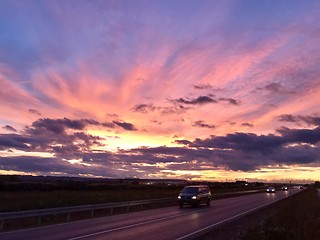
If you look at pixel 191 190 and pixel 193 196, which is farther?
pixel 191 190

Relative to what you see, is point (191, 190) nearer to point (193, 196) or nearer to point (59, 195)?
point (193, 196)

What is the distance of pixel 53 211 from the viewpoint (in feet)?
73.0

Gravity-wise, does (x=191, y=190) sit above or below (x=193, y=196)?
above

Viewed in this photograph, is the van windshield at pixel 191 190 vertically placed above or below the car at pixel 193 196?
above

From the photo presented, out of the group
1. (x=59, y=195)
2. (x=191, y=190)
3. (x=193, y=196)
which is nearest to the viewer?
(x=193, y=196)

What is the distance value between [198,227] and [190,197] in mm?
16925

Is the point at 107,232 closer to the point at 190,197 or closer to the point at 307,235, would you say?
the point at 307,235

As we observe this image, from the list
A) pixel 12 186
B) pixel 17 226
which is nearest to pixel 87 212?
pixel 17 226

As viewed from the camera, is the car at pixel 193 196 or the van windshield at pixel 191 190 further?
the van windshield at pixel 191 190

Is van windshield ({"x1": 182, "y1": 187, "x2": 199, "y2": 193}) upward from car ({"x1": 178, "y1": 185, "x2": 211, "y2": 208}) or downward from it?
upward

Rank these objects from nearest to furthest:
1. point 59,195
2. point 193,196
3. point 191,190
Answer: point 193,196, point 191,190, point 59,195

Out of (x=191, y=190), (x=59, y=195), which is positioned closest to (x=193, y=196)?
(x=191, y=190)

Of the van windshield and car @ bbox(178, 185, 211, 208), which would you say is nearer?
car @ bbox(178, 185, 211, 208)

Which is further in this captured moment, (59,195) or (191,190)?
(59,195)
